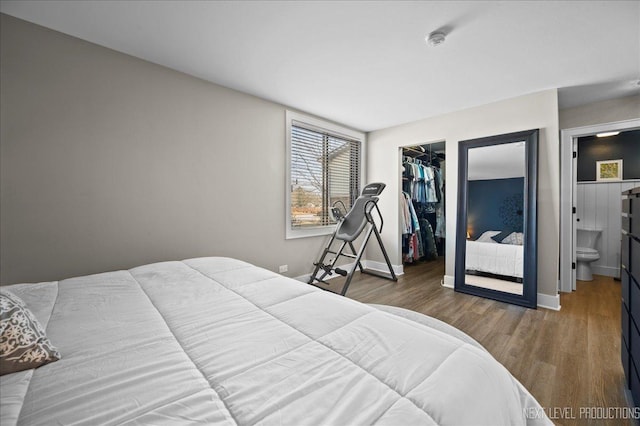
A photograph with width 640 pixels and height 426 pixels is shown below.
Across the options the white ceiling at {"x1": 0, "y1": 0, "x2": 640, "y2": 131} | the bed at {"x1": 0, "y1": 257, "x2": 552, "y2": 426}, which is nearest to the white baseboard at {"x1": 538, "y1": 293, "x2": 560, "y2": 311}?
the white ceiling at {"x1": 0, "y1": 0, "x2": 640, "y2": 131}

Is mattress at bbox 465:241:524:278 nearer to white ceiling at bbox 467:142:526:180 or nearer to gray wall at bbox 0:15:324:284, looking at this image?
white ceiling at bbox 467:142:526:180

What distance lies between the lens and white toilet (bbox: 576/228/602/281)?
147 inches

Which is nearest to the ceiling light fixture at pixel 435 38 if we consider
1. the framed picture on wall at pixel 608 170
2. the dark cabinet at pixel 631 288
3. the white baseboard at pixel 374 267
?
the dark cabinet at pixel 631 288

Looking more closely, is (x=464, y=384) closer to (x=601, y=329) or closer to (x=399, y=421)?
(x=399, y=421)

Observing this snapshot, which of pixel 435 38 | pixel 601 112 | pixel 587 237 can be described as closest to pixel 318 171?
pixel 435 38

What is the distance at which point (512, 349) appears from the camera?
2014mm

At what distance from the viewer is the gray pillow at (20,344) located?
69 cm

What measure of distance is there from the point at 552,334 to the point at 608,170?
3.45 metres

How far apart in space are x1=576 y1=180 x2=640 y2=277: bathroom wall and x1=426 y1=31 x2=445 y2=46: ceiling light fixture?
4.14 meters

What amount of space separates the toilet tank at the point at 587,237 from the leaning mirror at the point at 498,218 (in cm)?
214

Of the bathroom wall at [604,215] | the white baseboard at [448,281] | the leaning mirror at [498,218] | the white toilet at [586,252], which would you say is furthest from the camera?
the bathroom wall at [604,215]

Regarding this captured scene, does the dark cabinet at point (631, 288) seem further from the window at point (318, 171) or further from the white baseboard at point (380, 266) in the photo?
the window at point (318, 171)

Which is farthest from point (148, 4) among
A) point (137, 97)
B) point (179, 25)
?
point (137, 97)

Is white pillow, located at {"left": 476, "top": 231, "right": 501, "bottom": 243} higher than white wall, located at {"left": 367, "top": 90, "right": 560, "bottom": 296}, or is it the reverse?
white wall, located at {"left": 367, "top": 90, "right": 560, "bottom": 296}
